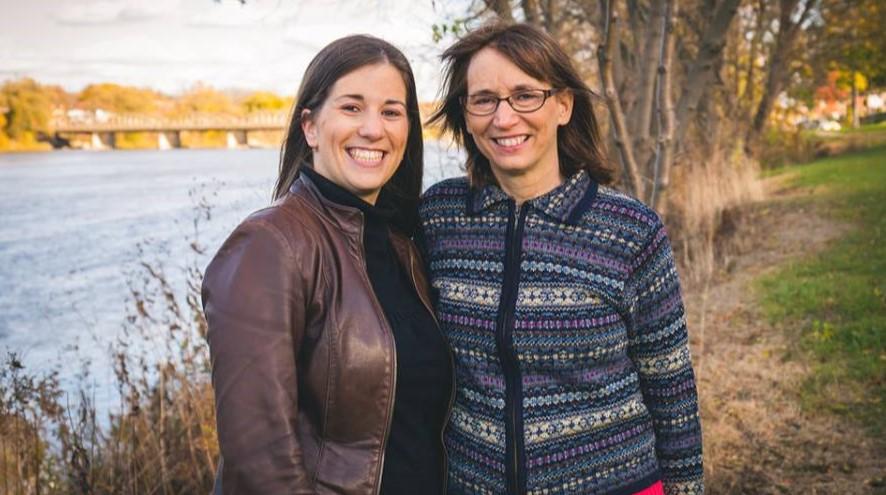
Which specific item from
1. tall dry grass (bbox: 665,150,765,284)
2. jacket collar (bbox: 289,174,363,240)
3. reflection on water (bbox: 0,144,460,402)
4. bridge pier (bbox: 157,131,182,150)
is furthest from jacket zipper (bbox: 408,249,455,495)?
bridge pier (bbox: 157,131,182,150)

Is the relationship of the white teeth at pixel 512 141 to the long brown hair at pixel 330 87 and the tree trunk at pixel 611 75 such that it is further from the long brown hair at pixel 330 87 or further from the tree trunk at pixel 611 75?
the tree trunk at pixel 611 75

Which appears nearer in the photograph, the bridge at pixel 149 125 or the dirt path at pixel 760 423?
the dirt path at pixel 760 423

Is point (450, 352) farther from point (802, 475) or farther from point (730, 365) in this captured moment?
point (730, 365)

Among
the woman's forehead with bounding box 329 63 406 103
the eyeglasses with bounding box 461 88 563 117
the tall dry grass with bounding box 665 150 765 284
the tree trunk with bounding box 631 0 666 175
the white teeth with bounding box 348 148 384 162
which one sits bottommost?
the tall dry grass with bounding box 665 150 765 284

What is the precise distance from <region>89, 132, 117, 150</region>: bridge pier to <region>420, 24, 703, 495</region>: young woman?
19478 millimetres

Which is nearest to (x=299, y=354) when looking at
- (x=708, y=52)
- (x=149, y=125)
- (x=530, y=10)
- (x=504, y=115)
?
(x=504, y=115)

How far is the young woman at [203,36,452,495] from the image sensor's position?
71.6 inches

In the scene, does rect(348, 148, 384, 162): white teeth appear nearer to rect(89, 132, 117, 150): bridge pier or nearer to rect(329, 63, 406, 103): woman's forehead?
rect(329, 63, 406, 103): woman's forehead

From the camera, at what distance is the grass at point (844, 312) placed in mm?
5605

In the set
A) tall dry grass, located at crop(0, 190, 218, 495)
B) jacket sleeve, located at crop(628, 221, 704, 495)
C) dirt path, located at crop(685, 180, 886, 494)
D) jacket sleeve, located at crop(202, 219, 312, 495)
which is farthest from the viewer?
dirt path, located at crop(685, 180, 886, 494)

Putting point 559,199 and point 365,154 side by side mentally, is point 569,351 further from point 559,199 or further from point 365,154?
point 365,154

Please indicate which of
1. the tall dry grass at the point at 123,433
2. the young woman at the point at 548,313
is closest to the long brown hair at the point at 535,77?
the young woman at the point at 548,313

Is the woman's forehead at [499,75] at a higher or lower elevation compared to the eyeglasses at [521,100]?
higher

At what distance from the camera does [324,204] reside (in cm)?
217
